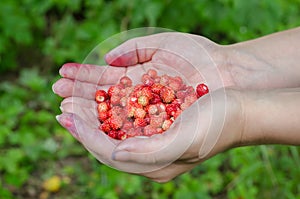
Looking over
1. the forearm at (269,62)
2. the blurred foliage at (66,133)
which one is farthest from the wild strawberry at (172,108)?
the blurred foliage at (66,133)

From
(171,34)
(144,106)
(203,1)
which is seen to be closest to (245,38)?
(203,1)

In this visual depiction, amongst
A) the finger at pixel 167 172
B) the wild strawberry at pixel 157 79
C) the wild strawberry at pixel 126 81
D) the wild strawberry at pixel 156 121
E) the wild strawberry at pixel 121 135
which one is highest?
the wild strawberry at pixel 126 81

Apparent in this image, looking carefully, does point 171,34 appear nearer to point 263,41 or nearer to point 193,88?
point 193,88

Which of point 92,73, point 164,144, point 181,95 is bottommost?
point 164,144

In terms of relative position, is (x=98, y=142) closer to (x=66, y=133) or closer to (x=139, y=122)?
(x=139, y=122)

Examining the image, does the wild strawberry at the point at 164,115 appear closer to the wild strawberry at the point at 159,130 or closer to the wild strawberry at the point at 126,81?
the wild strawberry at the point at 159,130

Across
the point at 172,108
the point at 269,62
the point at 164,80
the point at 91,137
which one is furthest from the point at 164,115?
the point at 269,62
